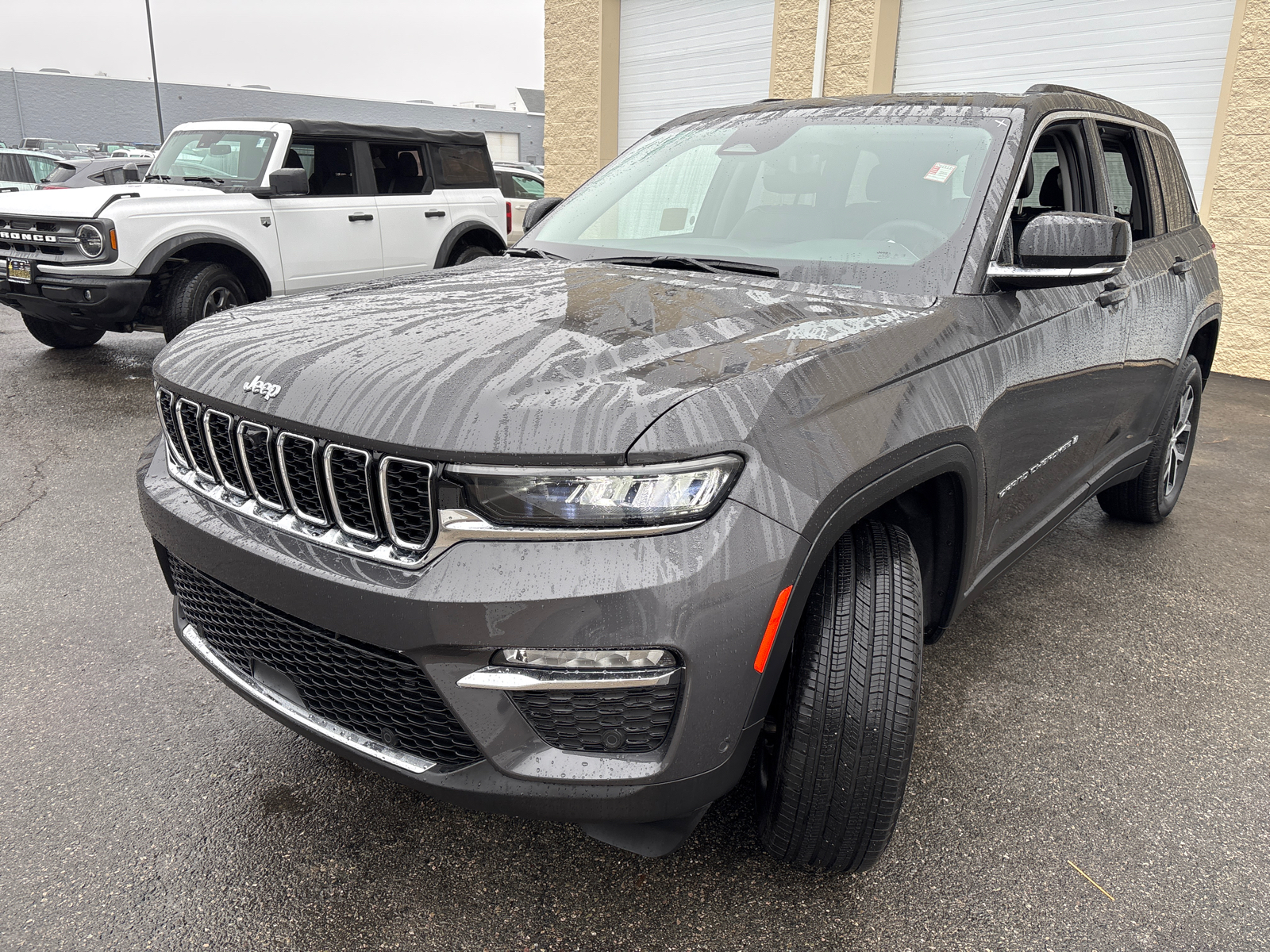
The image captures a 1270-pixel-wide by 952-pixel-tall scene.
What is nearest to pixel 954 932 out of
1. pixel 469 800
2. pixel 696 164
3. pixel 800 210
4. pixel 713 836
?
pixel 713 836

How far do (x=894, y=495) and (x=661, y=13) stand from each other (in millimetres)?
10850

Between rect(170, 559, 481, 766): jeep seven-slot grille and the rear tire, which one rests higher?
rect(170, 559, 481, 766): jeep seven-slot grille

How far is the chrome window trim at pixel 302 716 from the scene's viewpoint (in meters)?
1.72

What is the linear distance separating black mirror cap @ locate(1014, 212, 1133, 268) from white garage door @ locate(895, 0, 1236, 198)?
636 cm

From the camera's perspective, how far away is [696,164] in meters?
3.19

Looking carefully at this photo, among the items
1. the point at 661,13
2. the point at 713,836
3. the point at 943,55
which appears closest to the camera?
the point at 713,836

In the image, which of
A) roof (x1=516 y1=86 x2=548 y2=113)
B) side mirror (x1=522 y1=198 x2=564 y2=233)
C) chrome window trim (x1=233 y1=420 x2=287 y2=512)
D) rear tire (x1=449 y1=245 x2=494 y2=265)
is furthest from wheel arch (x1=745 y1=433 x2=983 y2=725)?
roof (x1=516 y1=86 x2=548 y2=113)

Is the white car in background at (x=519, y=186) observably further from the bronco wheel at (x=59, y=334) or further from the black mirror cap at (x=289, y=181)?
the bronco wheel at (x=59, y=334)

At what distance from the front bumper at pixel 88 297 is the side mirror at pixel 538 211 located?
13.2 ft

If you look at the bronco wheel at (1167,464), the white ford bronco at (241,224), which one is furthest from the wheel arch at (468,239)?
the bronco wheel at (1167,464)

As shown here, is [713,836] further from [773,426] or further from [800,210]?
[800,210]

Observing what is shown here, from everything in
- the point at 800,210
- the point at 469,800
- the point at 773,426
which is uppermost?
the point at 800,210

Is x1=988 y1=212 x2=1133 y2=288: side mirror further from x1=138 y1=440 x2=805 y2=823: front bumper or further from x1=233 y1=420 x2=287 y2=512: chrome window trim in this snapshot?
x1=233 y1=420 x2=287 y2=512: chrome window trim

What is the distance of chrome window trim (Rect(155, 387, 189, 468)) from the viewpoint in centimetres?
211
